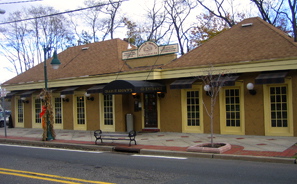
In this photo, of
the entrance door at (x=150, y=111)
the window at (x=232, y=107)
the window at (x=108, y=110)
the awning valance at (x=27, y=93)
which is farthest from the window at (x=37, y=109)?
the window at (x=232, y=107)

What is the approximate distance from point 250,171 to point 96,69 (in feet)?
46.6

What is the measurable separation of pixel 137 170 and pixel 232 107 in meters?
7.90

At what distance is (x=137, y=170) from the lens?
8.68m

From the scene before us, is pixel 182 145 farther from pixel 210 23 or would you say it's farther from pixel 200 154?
pixel 210 23

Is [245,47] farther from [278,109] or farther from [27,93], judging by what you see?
[27,93]

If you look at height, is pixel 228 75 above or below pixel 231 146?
above

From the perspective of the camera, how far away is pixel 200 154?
1072 cm

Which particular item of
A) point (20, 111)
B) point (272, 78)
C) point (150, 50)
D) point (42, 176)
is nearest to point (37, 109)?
point (20, 111)

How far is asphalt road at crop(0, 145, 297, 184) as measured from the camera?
295 inches

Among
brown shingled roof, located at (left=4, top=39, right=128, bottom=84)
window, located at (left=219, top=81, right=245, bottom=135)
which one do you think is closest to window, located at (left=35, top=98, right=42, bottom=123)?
brown shingled roof, located at (left=4, top=39, right=128, bottom=84)

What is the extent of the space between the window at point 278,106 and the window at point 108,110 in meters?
9.38

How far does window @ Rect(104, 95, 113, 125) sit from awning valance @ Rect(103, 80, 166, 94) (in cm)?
302

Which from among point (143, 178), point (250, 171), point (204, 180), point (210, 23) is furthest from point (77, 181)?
point (210, 23)

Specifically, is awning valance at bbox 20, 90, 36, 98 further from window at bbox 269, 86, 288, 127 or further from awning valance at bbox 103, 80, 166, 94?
window at bbox 269, 86, 288, 127
